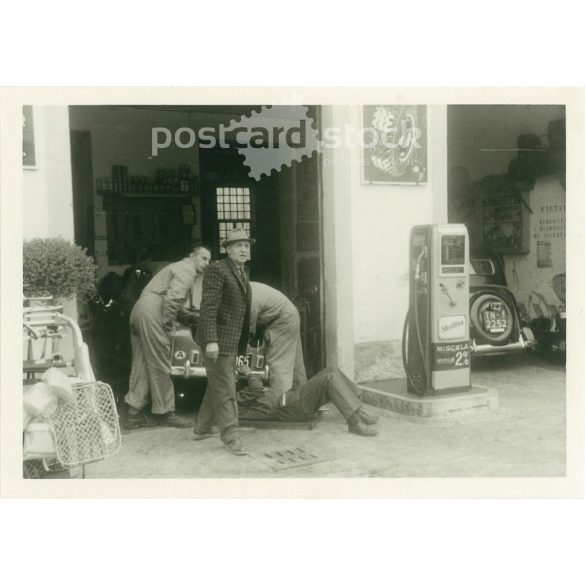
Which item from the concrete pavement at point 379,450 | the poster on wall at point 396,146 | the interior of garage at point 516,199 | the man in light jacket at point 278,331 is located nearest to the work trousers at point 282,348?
the man in light jacket at point 278,331

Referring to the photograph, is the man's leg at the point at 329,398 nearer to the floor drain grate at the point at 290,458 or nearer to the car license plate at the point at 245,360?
the floor drain grate at the point at 290,458

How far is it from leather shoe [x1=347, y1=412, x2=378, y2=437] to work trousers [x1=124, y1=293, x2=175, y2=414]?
160 cm

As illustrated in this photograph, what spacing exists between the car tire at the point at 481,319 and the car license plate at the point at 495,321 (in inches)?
1.6

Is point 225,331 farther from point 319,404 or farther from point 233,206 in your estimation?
point 233,206

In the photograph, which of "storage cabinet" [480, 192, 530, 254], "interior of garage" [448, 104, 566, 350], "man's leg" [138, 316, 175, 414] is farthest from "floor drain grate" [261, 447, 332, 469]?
"storage cabinet" [480, 192, 530, 254]

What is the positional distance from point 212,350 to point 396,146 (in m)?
2.81

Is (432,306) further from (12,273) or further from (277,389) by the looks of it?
(12,273)

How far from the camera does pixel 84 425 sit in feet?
15.8

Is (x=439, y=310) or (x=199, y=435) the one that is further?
(x=439, y=310)

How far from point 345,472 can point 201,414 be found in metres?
1.31

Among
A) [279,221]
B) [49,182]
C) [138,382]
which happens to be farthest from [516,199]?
[49,182]

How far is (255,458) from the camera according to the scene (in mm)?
5578

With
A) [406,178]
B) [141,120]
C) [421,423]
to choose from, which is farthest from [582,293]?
[141,120]

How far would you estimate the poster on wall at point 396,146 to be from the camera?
21.3ft
